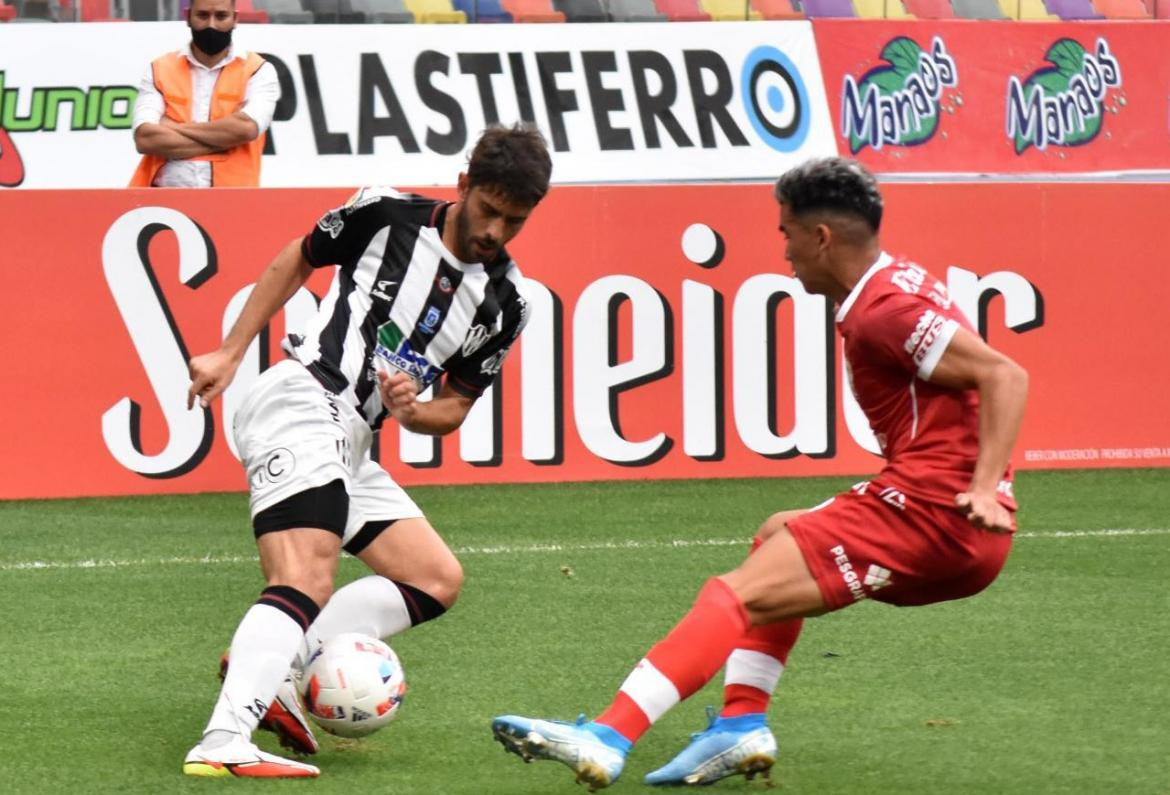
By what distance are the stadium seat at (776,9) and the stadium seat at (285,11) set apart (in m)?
3.46

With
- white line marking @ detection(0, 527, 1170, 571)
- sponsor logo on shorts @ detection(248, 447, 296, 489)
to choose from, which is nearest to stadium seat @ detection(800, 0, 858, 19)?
white line marking @ detection(0, 527, 1170, 571)

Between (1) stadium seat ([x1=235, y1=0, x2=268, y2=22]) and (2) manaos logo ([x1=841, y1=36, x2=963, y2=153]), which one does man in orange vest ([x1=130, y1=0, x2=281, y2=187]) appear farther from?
(2) manaos logo ([x1=841, y1=36, x2=963, y2=153])

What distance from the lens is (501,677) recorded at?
612cm

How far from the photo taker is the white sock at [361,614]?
17.3 feet

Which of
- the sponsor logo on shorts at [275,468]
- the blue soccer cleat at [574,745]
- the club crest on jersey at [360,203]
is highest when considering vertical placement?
the club crest on jersey at [360,203]

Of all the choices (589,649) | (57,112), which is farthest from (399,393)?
(57,112)

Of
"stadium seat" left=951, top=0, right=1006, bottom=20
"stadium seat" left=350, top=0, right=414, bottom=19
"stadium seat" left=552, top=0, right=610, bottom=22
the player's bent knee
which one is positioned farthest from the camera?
"stadium seat" left=951, top=0, right=1006, bottom=20

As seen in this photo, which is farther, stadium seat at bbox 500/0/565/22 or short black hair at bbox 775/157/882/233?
stadium seat at bbox 500/0/565/22

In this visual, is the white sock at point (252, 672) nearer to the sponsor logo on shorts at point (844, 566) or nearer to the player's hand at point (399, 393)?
the player's hand at point (399, 393)

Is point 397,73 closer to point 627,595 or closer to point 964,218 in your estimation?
point 964,218

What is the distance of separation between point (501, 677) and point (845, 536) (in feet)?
6.18

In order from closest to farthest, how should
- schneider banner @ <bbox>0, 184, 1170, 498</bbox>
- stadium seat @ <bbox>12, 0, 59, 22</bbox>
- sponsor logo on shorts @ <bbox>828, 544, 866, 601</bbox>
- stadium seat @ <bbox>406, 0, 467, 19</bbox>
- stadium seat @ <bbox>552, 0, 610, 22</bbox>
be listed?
sponsor logo on shorts @ <bbox>828, 544, 866, 601</bbox> < schneider banner @ <bbox>0, 184, 1170, 498</bbox> < stadium seat @ <bbox>12, 0, 59, 22</bbox> < stadium seat @ <bbox>406, 0, 467, 19</bbox> < stadium seat @ <bbox>552, 0, 610, 22</bbox>

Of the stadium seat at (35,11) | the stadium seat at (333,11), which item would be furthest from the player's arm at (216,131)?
the stadium seat at (333,11)

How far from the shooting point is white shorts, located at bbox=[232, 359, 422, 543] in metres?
4.92
